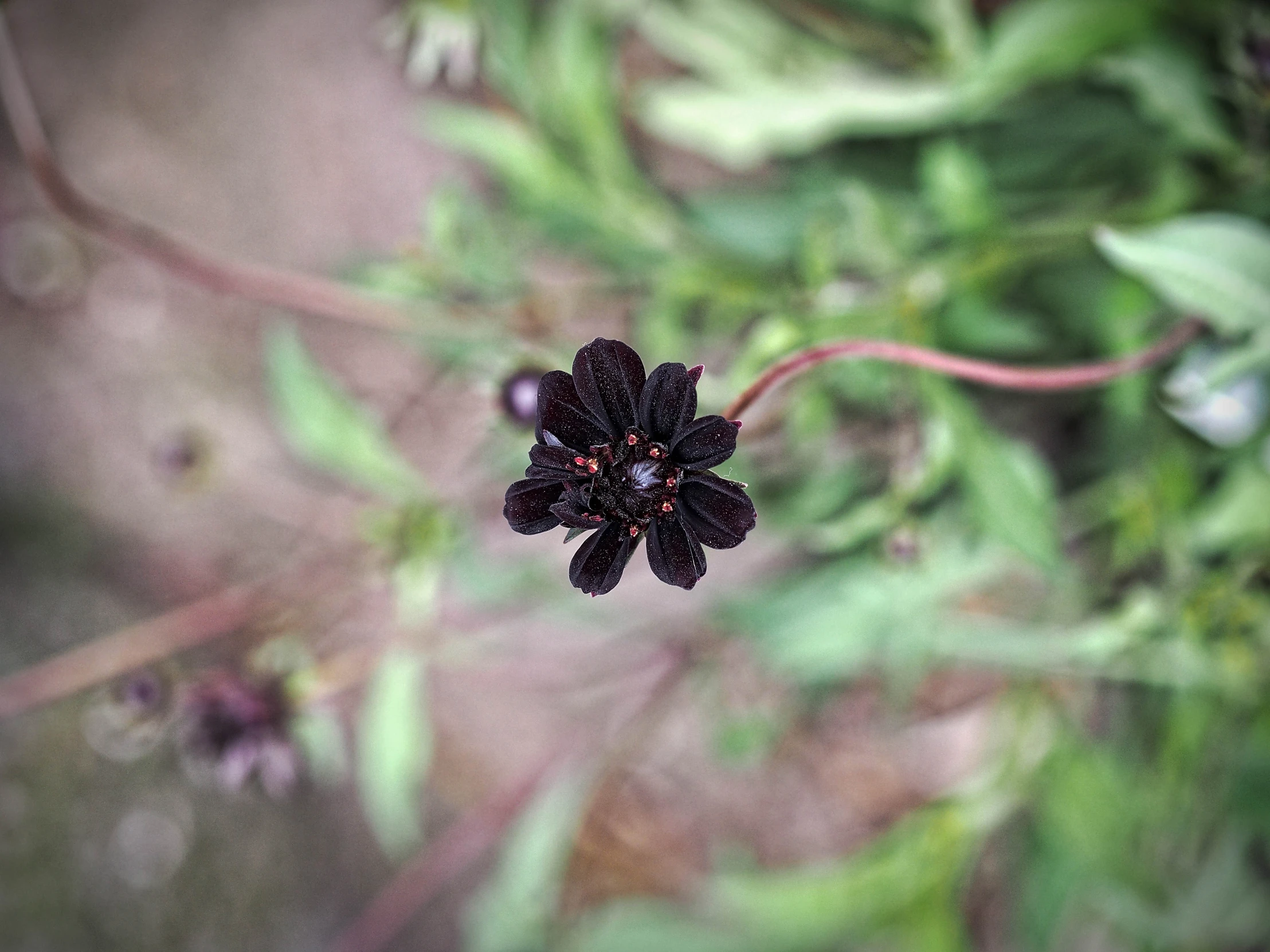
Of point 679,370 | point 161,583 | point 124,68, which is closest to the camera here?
point 679,370

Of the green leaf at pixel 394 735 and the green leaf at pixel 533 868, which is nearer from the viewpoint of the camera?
the green leaf at pixel 394 735

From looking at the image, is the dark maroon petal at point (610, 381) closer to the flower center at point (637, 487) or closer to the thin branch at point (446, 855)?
the flower center at point (637, 487)

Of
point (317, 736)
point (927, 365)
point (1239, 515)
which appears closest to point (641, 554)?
point (317, 736)

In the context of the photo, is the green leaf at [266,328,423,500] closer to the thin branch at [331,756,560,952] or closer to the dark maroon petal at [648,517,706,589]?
the thin branch at [331,756,560,952]

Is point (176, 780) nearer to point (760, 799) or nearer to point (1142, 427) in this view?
point (760, 799)

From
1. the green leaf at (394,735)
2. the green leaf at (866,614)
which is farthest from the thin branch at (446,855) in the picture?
the green leaf at (866,614)

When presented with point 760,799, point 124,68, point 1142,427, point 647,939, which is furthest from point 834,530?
point 124,68
